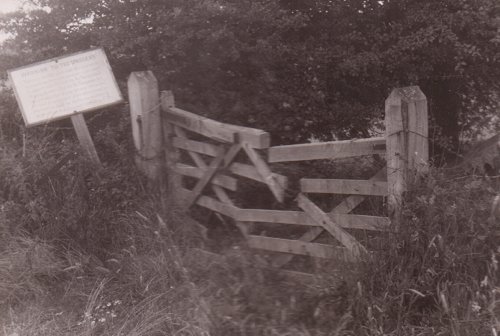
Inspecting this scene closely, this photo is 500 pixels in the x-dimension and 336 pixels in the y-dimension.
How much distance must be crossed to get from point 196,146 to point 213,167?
373mm

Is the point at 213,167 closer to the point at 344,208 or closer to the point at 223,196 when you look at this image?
the point at 223,196

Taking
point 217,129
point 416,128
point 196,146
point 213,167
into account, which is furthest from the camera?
point 196,146

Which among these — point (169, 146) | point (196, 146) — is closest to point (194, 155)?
point (196, 146)

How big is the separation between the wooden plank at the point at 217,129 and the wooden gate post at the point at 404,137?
98cm

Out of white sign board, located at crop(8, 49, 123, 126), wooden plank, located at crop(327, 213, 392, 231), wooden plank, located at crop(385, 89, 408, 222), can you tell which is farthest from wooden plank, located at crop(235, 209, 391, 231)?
white sign board, located at crop(8, 49, 123, 126)

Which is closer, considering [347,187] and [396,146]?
[396,146]

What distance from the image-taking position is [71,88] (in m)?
5.79

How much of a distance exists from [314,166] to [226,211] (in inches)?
59.6

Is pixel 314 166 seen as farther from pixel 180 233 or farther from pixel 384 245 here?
pixel 384 245

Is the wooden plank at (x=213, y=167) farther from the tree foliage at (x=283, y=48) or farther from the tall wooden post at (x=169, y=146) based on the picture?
the tree foliage at (x=283, y=48)

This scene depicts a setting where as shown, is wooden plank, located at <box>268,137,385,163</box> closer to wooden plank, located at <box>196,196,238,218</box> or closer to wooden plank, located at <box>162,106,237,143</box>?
wooden plank, located at <box>162,106,237,143</box>

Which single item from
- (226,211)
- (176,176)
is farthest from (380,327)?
(176,176)

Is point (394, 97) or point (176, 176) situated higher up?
point (394, 97)

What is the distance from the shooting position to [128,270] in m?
4.41
